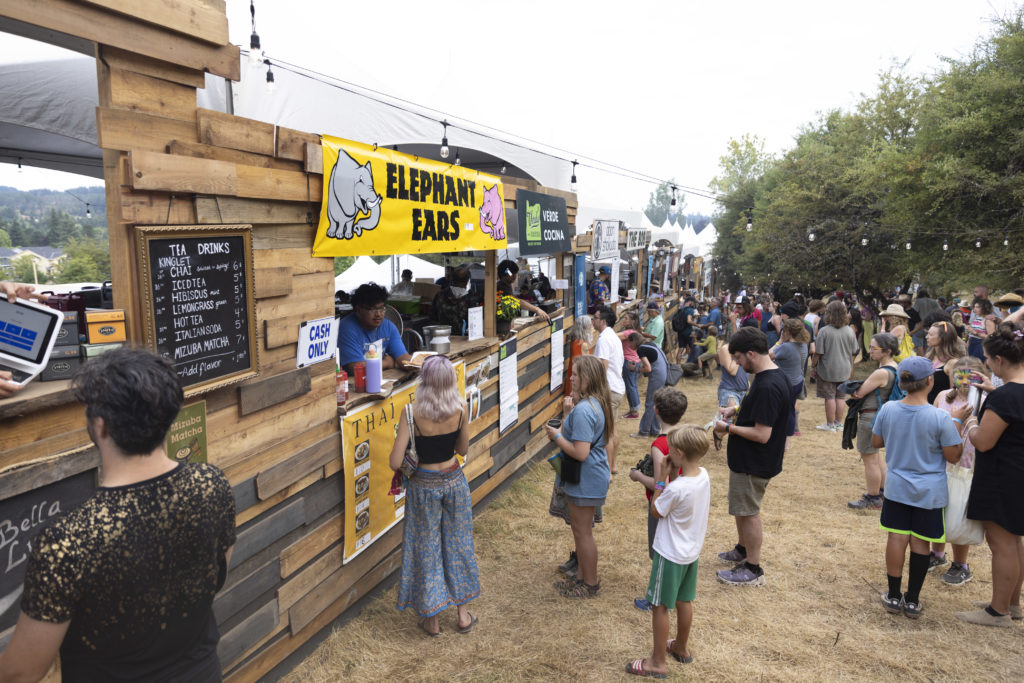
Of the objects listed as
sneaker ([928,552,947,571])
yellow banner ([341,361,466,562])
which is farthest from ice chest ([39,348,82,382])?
sneaker ([928,552,947,571])

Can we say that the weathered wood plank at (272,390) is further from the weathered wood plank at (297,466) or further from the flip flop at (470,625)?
the flip flop at (470,625)

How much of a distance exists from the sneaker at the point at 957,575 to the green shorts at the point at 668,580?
2692mm

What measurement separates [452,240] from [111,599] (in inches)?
151

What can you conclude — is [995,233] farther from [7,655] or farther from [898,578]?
[7,655]

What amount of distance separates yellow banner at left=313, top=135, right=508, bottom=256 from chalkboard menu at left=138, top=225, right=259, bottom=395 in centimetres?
67

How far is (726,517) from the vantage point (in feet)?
20.6

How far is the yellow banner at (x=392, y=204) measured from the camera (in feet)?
12.3

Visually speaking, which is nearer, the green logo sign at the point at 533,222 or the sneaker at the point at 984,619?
the sneaker at the point at 984,619

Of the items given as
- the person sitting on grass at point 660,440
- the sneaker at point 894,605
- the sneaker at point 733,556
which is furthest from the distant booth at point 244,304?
the sneaker at point 894,605

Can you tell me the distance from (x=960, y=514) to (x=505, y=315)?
13.7 ft

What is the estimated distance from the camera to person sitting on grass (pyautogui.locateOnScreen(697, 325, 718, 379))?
13.2 metres

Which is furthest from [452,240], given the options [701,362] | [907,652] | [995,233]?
[995,233]

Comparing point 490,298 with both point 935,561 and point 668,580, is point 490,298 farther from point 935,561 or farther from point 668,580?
point 935,561

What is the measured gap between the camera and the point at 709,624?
4.41m
